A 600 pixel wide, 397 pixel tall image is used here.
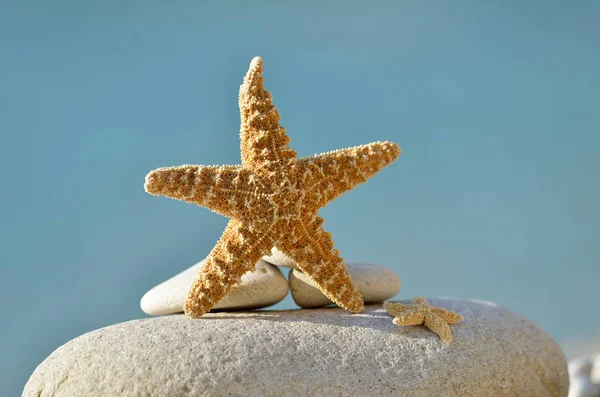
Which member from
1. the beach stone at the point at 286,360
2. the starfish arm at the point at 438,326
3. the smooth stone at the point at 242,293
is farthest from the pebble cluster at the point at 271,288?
the starfish arm at the point at 438,326

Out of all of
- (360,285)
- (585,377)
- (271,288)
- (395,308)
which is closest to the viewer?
(395,308)

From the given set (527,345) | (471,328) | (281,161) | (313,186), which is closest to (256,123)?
(281,161)

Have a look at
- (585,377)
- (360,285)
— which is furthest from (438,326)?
(585,377)

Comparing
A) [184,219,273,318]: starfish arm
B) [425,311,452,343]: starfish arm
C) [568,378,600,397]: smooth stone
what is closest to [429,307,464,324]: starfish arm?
[425,311,452,343]: starfish arm

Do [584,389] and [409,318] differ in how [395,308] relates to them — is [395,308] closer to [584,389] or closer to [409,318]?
[409,318]

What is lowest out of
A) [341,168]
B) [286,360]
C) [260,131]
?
[286,360]

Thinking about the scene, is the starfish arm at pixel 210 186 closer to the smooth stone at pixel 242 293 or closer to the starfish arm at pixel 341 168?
the starfish arm at pixel 341 168
